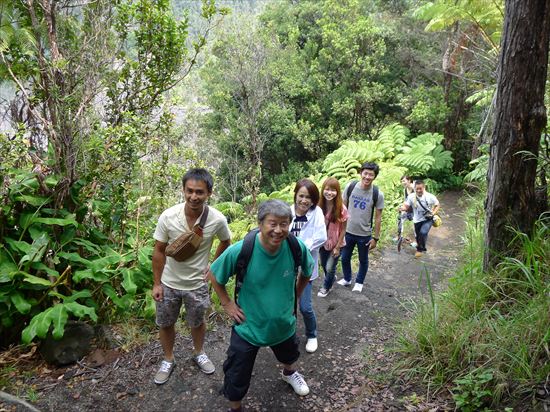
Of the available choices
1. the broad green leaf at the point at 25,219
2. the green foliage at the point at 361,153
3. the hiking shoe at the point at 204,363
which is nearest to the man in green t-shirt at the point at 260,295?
the hiking shoe at the point at 204,363

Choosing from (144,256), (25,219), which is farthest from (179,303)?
(25,219)

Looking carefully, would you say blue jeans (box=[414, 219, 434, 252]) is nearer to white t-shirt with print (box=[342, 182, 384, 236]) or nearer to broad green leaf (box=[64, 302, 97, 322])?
white t-shirt with print (box=[342, 182, 384, 236])

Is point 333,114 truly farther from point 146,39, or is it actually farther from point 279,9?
point 146,39

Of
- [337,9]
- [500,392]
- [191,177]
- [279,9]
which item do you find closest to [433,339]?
[500,392]

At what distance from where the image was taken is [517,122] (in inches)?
118

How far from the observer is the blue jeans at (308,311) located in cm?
357

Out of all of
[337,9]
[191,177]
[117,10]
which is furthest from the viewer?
[337,9]

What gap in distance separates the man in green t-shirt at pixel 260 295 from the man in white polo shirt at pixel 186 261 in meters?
0.50

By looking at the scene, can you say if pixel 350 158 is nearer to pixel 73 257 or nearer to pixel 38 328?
pixel 73 257

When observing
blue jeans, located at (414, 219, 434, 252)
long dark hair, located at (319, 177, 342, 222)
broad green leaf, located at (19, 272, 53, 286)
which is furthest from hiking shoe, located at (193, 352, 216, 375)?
blue jeans, located at (414, 219, 434, 252)

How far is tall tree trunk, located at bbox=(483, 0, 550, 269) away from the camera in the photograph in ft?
9.41

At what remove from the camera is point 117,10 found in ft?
13.1

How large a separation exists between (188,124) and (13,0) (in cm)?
1421

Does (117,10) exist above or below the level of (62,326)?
above
